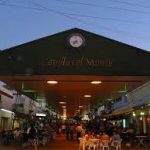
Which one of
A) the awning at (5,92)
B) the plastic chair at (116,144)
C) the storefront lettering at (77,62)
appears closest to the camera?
the storefront lettering at (77,62)

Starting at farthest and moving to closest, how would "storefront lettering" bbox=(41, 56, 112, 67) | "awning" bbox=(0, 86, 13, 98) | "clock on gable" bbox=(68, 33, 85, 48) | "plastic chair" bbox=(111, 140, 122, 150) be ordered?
"awning" bbox=(0, 86, 13, 98) < "plastic chair" bbox=(111, 140, 122, 150) < "clock on gable" bbox=(68, 33, 85, 48) < "storefront lettering" bbox=(41, 56, 112, 67)

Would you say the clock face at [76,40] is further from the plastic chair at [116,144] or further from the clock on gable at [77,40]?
the plastic chair at [116,144]

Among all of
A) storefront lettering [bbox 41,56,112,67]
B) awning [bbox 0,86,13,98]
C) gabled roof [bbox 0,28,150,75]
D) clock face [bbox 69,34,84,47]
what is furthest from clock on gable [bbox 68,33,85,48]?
awning [bbox 0,86,13,98]

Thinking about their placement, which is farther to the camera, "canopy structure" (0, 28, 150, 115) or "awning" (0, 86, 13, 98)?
"awning" (0, 86, 13, 98)

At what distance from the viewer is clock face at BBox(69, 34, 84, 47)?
20.5 metres

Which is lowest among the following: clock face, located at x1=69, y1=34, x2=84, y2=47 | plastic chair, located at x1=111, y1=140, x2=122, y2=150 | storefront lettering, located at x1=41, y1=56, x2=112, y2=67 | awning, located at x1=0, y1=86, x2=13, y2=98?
plastic chair, located at x1=111, y1=140, x2=122, y2=150

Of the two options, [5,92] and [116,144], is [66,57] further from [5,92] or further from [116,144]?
[5,92]

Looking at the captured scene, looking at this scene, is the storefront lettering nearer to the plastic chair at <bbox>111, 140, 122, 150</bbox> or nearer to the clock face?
the clock face

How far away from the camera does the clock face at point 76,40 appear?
20.5m

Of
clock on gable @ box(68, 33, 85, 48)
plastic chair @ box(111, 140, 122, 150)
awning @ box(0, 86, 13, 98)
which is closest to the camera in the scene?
clock on gable @ box(68, 33, 85, 48)

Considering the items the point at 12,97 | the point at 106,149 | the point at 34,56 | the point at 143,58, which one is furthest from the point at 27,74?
the point at 12,97

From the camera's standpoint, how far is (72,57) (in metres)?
20.5

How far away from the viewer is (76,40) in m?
20.6

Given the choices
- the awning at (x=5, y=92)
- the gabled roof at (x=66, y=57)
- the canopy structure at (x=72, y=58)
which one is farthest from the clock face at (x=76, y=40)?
the awning at (x=5, y=92)
